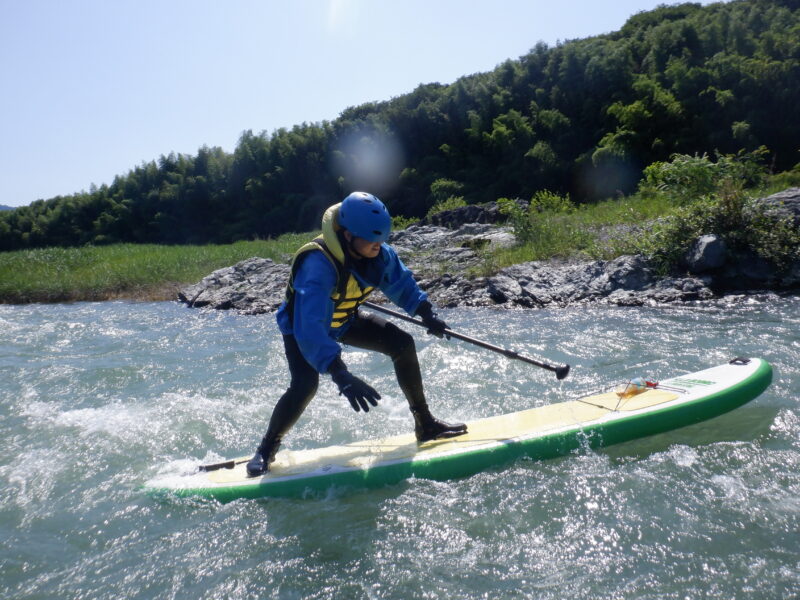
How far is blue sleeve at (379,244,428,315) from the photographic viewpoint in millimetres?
3768

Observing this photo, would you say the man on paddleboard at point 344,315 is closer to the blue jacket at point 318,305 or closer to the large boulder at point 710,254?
the blue jacket at point 318,305

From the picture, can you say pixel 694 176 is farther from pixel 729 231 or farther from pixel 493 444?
pixel 493 444

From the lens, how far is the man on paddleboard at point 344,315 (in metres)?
3.09

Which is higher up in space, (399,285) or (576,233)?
(399,285)

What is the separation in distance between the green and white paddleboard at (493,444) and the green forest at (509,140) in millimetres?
21587

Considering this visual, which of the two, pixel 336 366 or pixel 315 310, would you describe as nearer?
pixel 336 366

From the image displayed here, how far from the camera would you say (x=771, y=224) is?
384 inches

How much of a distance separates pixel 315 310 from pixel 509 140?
3190cm

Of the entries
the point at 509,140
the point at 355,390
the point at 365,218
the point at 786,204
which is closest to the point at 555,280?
the point at 786,204

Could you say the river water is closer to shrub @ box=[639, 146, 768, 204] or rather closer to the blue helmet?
the blue helmet

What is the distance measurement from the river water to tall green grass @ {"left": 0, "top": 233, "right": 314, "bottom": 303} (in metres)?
11.1

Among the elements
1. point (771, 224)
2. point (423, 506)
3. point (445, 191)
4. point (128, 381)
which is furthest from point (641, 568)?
point (445, 191)

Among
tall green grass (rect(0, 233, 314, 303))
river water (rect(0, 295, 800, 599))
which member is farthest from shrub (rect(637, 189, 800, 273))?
tall green grass (rect(0, 233, 314, 303))

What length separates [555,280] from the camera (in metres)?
10.8
